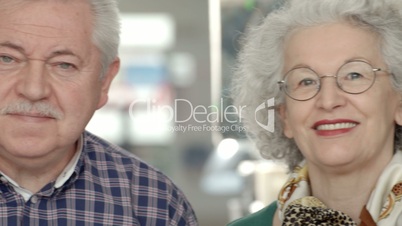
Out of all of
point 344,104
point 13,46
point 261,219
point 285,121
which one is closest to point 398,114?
point 344,104

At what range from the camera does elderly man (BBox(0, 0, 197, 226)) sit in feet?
8.49

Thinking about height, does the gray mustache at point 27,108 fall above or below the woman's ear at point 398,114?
above

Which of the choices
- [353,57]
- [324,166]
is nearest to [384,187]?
[324,166]

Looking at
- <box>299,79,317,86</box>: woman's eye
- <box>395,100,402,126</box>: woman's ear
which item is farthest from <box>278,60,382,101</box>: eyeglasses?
<box>395,100,402,126</box>: woman's ear

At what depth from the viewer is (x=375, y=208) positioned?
2596 millimetres

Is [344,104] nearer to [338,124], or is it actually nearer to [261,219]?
[338,124]

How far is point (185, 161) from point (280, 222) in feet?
3.51

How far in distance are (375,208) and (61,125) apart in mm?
921

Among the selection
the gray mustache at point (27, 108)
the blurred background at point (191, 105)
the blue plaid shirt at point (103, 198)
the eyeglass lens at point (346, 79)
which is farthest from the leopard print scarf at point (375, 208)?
the gray mustache at point (27, 108)

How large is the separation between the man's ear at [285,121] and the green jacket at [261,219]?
273 mm

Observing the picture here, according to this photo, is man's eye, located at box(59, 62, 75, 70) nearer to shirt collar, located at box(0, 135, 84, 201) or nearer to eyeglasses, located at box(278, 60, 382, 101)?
shirt collar, located at box(0, 135, 84, 201)

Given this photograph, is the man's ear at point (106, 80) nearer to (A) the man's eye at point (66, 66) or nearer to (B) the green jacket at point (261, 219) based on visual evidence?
Result: (A) the man's eye at point (66, 66)

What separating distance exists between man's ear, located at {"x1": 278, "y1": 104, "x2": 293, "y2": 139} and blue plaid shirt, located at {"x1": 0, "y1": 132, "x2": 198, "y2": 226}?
0.40m

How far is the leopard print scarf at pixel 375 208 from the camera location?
2545 mm
